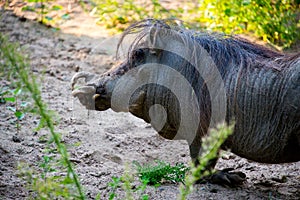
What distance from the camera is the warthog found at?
3.54m

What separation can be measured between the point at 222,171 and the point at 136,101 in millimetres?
799

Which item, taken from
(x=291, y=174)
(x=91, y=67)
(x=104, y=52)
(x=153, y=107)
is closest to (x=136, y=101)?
(x=153, y=107)

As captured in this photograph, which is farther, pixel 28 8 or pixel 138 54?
pixel 28 8

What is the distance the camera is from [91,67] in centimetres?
622

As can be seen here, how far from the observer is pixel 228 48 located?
12.8 ft

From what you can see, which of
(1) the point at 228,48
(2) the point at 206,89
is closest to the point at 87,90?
(2) the point at 206,89

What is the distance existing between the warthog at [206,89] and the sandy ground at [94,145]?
1.04 ft

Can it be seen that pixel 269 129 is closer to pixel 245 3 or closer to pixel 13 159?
pixel 13 159

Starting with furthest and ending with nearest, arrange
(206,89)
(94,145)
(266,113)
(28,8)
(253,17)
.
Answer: (28,8) < (253,17) < (94,145) < (206,89) < (266,113)

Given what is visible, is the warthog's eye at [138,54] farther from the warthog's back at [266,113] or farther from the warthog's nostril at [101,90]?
the warthog's back at [266,113]

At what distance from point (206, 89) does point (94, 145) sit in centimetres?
124

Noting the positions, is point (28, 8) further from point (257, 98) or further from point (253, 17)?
point (257, 98)

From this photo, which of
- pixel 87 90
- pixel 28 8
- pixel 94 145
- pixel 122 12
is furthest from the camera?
pixel 122 12

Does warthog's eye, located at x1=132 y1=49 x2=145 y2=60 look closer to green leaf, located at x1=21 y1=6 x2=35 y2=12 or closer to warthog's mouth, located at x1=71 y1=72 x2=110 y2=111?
warthog's mouth, located at x1=71 y1=72 x2=110 y2=111
